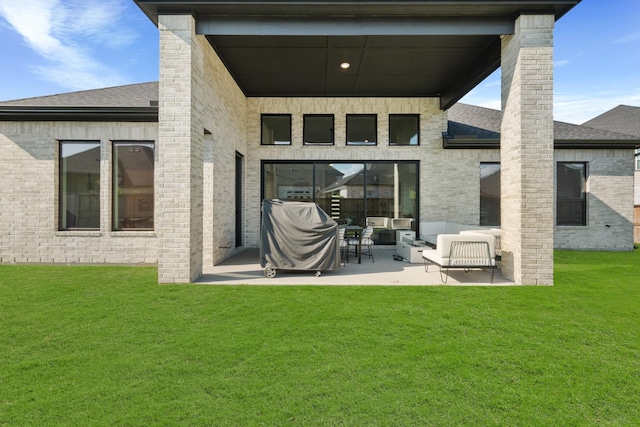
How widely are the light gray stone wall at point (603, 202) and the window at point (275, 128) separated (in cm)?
988

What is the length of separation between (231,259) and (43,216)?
520 cm

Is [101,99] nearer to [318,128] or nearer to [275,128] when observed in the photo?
[275,128]

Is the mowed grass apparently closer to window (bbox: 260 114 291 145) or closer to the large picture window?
the large picture window

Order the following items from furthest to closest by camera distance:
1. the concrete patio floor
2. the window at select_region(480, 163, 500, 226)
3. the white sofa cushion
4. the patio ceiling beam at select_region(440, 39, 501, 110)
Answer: the window at select_region(480, 163, 500, 226) < the patio ceiling beam at select_region(440, 39, 501, 110) < the white sofa cushion < the concrete patio floor

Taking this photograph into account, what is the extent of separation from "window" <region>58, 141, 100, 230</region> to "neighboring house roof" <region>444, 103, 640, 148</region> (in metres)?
11.3

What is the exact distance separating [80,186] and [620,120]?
1207 inches

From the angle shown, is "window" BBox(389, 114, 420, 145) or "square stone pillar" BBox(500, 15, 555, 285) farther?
"window" BBox(389, 114, 420, 145)

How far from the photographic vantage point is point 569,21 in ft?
20.2

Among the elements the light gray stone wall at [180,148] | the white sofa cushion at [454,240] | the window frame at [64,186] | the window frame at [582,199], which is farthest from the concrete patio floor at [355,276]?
the window frame at [582,199]

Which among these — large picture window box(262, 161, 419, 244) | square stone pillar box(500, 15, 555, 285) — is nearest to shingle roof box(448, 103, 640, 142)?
large picture window box(262, 161, 419, 244)

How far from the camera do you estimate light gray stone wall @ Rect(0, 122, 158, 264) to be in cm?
825

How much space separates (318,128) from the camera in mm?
11195

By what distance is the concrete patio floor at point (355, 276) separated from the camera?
6.26 m

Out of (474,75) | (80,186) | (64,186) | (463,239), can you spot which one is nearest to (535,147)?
(463,239)
